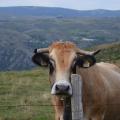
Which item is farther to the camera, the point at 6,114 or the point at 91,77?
the point at 6,114

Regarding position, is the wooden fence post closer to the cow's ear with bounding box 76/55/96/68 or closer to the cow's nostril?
the cow's nostril

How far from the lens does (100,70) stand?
12719 mm

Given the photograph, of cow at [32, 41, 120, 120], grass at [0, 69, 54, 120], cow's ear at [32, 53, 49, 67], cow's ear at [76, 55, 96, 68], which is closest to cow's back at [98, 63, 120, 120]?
cow at [32, 41, 120, 120]

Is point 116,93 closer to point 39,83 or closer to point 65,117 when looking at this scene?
point 65,117

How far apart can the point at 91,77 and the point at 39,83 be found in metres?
19.1

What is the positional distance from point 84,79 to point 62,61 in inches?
56.4

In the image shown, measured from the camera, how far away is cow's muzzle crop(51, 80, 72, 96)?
9.23m

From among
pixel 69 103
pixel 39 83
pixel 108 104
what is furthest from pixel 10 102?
pixel 69 103

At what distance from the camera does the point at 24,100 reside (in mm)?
21969

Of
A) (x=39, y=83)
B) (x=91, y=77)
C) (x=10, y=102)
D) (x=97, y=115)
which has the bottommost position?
(x=39, y=83)

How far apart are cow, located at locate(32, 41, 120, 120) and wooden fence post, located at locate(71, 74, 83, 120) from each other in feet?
0.45

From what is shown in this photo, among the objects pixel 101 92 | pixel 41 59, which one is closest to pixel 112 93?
pixel 101 92

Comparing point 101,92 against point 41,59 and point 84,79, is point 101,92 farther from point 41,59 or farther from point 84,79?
point 41,59

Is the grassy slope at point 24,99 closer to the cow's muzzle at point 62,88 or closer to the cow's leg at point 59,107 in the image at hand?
the cow's leg at point 59,107
